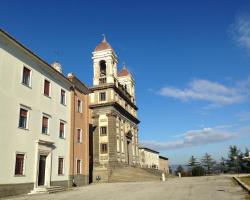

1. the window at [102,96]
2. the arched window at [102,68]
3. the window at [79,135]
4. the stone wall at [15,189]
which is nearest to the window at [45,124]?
the stone wall at [15,189]

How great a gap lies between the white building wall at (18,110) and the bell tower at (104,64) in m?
20.2

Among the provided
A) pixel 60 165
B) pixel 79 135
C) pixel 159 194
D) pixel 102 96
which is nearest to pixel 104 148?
pixel 102 96

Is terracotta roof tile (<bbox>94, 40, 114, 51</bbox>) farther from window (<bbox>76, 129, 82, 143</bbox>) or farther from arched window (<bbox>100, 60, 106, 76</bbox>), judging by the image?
window (<bbox>76, 129, 82, 143</bbox>)

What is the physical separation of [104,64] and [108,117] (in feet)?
33.3

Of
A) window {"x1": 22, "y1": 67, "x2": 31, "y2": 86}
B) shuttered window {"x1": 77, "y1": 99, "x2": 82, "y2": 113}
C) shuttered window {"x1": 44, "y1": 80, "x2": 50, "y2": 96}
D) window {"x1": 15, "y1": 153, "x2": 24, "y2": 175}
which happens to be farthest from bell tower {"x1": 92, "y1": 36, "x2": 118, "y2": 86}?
window {"x1": 15, "y1": 153, "x2": 24, "y2": 175}

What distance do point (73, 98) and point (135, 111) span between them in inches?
1182

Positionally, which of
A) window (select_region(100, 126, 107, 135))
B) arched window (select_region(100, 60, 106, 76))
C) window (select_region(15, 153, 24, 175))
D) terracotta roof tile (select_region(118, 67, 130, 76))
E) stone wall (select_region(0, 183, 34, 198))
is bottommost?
stone wall (select_region(0, 183, 34, 198))

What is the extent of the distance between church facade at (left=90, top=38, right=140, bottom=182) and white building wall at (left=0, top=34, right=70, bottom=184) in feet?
49.6

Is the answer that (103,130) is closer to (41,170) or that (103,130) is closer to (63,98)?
(63,98)

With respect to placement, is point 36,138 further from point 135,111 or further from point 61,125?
point 135,111

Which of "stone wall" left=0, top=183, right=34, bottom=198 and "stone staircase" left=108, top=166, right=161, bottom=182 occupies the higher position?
"stone staircase" left=108, top=166, right=161, bottom=182

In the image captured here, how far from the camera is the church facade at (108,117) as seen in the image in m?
44.3

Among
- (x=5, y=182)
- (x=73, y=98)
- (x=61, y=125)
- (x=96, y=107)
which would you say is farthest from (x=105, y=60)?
(x=5, y=182)

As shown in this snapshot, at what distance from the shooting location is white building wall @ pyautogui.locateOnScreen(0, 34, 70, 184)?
1995cm
